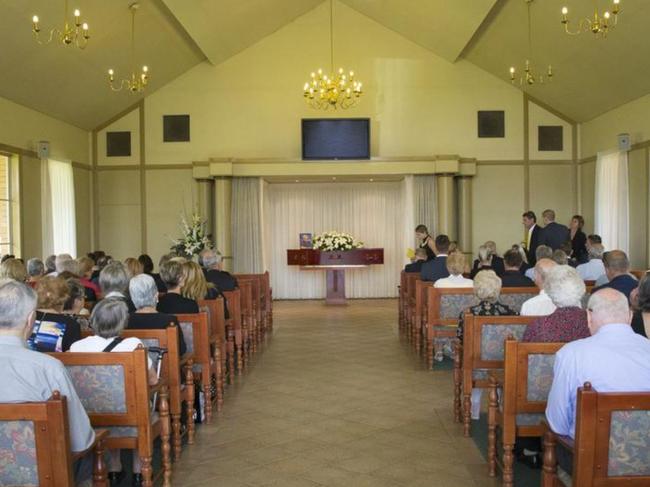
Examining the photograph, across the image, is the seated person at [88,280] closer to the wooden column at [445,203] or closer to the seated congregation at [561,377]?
the seated congregation at [561,377]

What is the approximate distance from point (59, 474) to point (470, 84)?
12.7m

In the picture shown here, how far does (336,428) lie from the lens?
5113mm

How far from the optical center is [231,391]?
21.0 feet

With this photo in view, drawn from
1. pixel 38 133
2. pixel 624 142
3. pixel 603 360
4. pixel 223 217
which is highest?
pixel 38 133

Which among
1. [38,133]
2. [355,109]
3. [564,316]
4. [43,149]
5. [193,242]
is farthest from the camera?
[355,109]

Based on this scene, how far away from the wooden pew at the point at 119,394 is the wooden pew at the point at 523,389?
1934mm

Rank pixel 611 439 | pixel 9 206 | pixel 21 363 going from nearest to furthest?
pixel 611 439 → pixel 21 363 → pixel 9 206

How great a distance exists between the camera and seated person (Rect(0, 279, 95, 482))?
108 inches

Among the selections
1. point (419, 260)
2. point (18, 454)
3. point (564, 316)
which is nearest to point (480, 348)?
point (564, 316)

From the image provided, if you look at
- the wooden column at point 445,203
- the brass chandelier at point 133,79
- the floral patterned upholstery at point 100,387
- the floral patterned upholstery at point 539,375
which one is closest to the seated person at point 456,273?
the floral patterned upholstery at point 539,375

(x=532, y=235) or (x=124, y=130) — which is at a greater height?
(x=124, y=130)

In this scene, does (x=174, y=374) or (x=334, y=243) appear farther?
(x=334, y=243)

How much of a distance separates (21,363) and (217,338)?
3.25 meters

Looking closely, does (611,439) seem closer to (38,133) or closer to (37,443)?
(37,443)
